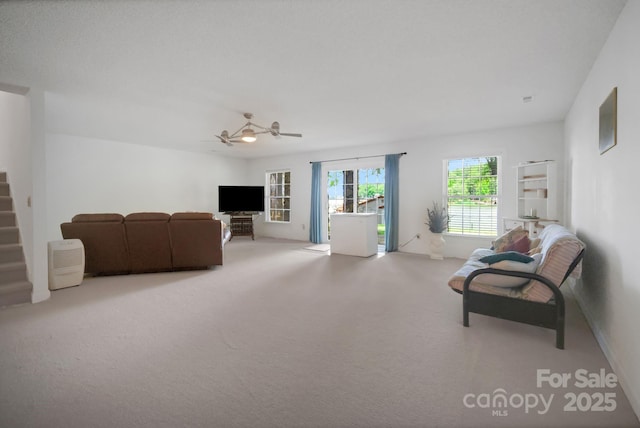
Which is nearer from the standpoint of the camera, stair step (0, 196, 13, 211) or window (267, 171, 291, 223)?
stair step (0, 196, 13, 211)

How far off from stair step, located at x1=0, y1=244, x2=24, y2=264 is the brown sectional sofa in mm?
518

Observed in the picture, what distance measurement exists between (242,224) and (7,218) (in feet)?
16.0

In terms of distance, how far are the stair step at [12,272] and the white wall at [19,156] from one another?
0.10m

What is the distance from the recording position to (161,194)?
7094 mm

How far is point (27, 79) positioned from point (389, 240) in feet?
19.8

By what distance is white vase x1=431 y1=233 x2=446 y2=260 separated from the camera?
213 inches

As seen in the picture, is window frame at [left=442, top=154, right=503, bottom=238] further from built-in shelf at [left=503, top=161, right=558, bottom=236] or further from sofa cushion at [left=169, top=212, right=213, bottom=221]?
sofa cushion at [left=169, top=212, right=213, bottom=221]

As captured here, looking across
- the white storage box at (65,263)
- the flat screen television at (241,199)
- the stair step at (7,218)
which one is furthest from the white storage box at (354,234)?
the stair step at (7,218)

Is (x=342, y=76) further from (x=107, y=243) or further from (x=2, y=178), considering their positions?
(x=2, y=178)

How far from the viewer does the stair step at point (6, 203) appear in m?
3.73

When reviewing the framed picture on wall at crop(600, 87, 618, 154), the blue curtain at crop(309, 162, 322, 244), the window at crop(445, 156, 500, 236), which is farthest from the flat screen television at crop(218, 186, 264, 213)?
the framed picture on wall at crop(600, 87, 618, 154)

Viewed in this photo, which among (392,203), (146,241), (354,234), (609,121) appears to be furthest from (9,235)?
(609,121)

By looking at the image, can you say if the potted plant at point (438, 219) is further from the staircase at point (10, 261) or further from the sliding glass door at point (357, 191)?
the staircase at point (10, 261)

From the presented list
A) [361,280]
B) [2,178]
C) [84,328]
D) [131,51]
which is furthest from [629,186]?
[2,178]
